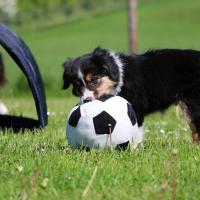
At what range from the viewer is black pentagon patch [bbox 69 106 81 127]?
548 centimetres

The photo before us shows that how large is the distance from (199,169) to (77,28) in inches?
1693

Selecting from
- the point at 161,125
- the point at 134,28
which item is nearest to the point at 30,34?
the point at 134,28

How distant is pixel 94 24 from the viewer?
47.5 meters

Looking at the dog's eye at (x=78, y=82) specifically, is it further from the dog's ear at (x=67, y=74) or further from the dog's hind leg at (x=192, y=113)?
the dog's hind leg at (x=192, y=113)

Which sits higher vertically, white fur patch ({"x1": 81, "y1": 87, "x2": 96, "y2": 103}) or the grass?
white fur patch ({"x1": 81, "y1": 87, "x2": 96, "y2": 103})

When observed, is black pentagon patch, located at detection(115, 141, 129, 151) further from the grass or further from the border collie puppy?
the border collie puppy

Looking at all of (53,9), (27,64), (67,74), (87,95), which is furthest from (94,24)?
(87,95)

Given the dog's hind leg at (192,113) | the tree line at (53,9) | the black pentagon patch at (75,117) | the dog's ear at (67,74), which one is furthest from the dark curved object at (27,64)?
the tree line at (53,9)

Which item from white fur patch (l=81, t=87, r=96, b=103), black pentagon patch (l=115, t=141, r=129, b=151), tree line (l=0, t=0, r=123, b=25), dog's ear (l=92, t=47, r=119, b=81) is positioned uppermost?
tree line (l=0, t=0, r=123, b=25)

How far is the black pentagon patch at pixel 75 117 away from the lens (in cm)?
548

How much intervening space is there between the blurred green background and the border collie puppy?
22.9 meters

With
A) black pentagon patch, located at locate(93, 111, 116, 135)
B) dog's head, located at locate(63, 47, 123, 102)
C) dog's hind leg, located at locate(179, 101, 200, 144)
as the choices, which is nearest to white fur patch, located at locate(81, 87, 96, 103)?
dog's head, located at locate(63, 47, 123, 102)

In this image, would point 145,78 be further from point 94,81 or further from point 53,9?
point 53,9

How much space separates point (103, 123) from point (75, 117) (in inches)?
10.4
